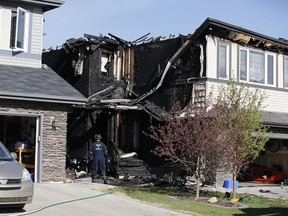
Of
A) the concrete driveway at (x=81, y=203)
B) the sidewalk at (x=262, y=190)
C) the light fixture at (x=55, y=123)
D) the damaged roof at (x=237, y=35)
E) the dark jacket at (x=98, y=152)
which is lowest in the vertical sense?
the sidewalk at (x=262, y=190)

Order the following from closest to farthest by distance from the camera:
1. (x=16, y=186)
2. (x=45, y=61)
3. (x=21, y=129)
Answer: (x=16, y=186) → (x=21, y=129) → (x=45, y=61)

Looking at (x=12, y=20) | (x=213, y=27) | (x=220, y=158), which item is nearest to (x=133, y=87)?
(x=213, y=27)

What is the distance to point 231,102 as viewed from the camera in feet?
53.5

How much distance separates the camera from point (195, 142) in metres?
15.5

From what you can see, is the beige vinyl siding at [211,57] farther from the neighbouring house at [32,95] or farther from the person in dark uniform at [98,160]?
the neighbouring house at [32,95]

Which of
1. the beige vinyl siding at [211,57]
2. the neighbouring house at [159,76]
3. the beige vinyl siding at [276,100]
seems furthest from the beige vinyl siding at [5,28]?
the beige vinyl siding at [276,100]

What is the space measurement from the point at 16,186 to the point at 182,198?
256 inches

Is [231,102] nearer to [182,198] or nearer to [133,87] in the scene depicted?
[182,198]

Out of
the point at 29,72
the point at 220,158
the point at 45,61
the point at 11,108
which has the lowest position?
the point at 220,158

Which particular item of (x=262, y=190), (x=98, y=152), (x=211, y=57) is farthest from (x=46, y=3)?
(x=262, y=190)

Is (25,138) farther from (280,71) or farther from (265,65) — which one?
(280,71)

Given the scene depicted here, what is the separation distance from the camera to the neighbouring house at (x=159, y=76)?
20375 millimetres

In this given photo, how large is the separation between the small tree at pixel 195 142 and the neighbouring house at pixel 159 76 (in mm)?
3506

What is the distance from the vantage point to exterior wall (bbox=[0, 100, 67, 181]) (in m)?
17.0
